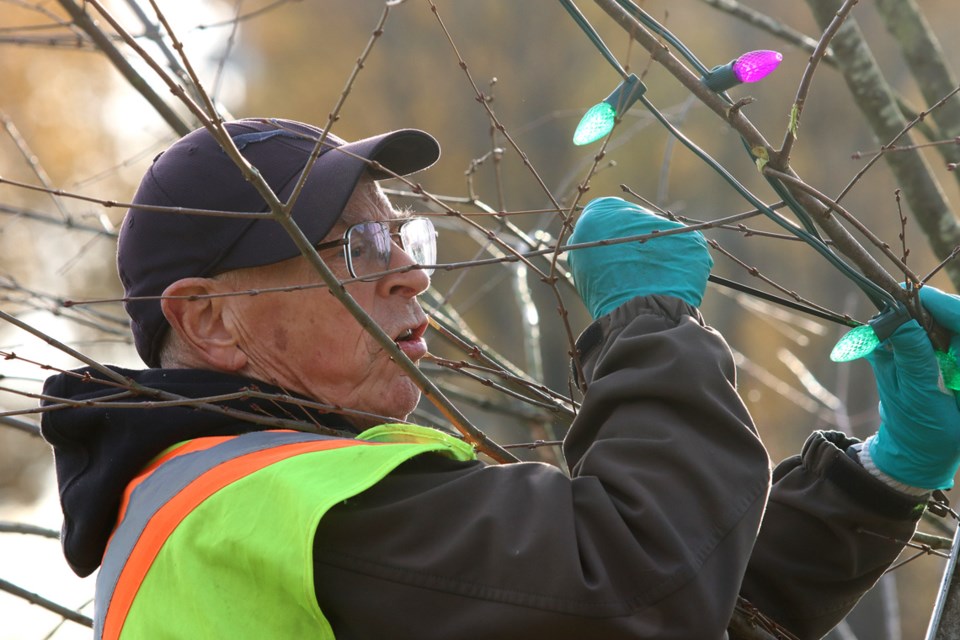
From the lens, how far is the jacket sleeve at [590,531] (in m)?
1.64

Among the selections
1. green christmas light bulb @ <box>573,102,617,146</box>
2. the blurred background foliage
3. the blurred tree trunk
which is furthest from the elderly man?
the blurred background foliage

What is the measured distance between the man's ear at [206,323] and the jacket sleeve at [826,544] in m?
1.16

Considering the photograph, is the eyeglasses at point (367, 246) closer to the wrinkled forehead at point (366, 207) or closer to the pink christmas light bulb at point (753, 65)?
the wrinkled forehead at point (366, 207)

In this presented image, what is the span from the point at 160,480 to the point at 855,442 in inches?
59.0

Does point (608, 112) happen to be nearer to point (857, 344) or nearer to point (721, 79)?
point (721, 79)

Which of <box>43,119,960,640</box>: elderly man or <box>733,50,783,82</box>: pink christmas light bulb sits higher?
<box>733,50,783,82</box>: pink christmas light bulb

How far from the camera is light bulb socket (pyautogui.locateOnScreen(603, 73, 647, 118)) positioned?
1968 millimetres

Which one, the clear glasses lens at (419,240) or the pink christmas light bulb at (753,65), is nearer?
the pink christmas light bulb at (753,65)

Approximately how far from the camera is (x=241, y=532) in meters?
1.71

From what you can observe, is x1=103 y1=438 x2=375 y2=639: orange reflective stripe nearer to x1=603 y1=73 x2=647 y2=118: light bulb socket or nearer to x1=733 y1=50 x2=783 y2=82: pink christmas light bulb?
x1=603 y1=73 x2=647 y2=118: light bulb socket

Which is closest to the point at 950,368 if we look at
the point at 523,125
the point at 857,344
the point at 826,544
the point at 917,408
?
the point at 917,408

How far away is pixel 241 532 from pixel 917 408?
1.34 meters

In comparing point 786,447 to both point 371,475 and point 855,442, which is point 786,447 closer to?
point 855,442

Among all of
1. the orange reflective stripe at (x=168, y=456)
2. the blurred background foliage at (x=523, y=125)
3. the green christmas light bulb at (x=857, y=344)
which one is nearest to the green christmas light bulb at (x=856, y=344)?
the green christmas light bulb at (x=857, y=344)
